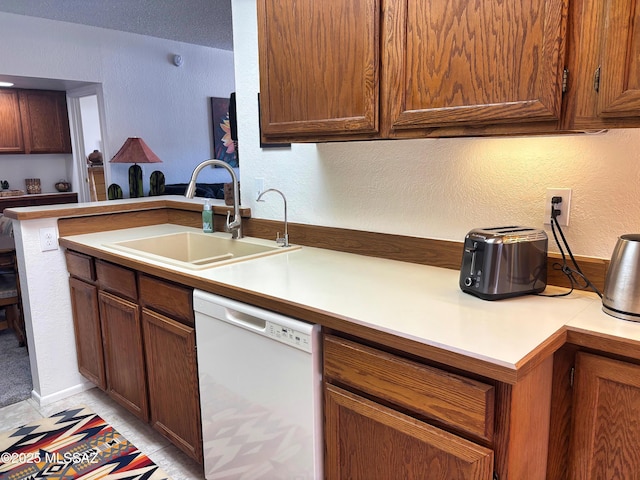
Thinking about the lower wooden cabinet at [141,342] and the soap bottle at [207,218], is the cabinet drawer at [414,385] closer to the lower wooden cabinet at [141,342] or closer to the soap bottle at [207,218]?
the lower wooden cabinet at [141,342]

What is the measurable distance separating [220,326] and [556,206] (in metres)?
1.12

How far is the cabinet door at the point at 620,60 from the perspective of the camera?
1018 mm

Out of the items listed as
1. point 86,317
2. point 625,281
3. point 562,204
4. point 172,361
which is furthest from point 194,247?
point 625,281

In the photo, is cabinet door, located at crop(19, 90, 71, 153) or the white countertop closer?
the white countertop

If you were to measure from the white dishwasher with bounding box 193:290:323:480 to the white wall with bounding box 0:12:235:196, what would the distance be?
377 cm

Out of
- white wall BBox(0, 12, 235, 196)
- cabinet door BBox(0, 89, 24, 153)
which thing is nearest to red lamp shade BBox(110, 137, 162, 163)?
white wall BBox(0, 12, 235, 196)

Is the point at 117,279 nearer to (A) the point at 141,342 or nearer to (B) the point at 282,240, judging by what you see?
(A) the point at 141,342

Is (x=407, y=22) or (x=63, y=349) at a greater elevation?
(x=407, y=22)

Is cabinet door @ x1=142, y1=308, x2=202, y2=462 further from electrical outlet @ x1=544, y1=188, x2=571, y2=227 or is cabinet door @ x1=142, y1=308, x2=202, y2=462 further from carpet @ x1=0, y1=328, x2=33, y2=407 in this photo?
electrical outlet @ x1=544, y1=188, x2=571, y2=227

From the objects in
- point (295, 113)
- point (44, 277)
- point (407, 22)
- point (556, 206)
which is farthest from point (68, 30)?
point (556, 206)

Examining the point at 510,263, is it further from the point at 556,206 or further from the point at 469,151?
the point at 469,151

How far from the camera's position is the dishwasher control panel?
52.7 inches

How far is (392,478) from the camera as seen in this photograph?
4.06ft

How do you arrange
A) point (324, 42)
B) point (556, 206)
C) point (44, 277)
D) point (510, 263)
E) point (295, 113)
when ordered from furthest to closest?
point (44, 277) < point (295, 113) < point (324, 42) < point (556, 206) < point (510, 263)
